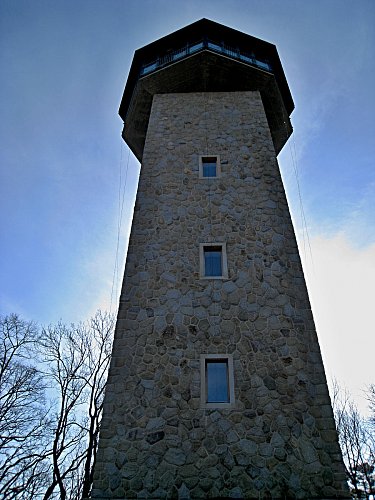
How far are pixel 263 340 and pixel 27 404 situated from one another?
30.9 ft

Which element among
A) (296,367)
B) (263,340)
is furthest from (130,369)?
(296,367)

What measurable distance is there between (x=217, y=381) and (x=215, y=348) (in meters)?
0.64

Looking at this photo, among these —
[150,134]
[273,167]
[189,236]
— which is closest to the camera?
[189,236]

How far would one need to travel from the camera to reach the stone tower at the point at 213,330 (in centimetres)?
688

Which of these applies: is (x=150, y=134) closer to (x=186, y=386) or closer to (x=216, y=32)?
(x=216, y=32)

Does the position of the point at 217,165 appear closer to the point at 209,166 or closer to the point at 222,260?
the point at 209,166

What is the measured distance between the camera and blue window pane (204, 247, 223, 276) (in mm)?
9295

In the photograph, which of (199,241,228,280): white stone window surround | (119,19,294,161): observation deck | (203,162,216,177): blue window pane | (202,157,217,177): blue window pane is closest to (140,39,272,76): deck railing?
(119,19,294,161): observation deck

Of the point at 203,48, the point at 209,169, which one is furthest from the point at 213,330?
the point at 203,48

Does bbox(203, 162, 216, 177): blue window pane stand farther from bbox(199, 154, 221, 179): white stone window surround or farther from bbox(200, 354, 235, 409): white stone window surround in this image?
bbox(200, 354, 235, 409): white stone window surround

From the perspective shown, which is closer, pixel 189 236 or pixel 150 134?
pixel 189 236

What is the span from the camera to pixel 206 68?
13102 mm

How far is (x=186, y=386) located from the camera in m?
7.71

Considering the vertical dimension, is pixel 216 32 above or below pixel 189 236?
above
